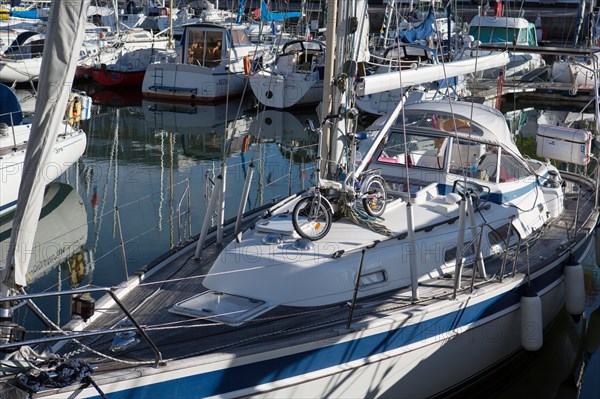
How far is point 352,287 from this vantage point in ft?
30.8

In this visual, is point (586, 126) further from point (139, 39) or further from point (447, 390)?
point (139, 39)

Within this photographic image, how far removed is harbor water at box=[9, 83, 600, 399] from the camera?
11.4 metres

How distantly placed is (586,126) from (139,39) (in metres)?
19.5

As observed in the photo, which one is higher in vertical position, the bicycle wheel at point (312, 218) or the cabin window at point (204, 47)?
the cabin window at point (204, 47)

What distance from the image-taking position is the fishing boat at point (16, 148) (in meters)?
16.3

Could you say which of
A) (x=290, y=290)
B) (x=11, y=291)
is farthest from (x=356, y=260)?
(x=11, y=291)

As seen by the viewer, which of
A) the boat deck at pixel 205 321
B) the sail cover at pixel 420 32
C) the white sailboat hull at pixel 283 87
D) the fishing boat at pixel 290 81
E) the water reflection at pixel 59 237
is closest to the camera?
the boat deck at pixel 205 321

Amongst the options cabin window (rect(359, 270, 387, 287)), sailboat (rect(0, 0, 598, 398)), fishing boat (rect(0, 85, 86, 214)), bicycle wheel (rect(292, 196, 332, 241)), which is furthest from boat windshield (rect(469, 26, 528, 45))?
cabin window (rect(359, 270, 387, 287))

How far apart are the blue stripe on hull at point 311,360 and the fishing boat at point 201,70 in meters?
20.6

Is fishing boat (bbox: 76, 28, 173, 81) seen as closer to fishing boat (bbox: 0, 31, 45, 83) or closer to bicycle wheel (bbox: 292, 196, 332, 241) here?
fishing boat (bbox: 0, 31, 45, 83)

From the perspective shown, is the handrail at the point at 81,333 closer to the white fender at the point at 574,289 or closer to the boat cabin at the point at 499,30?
the white fender at the point at 574,289

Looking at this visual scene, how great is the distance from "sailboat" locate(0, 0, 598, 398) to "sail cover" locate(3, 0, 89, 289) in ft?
2.56

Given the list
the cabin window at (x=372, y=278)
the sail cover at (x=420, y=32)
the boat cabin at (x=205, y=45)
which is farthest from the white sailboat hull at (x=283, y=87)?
the cabin window at (x=372, y=278)

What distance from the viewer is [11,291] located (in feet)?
24.4
